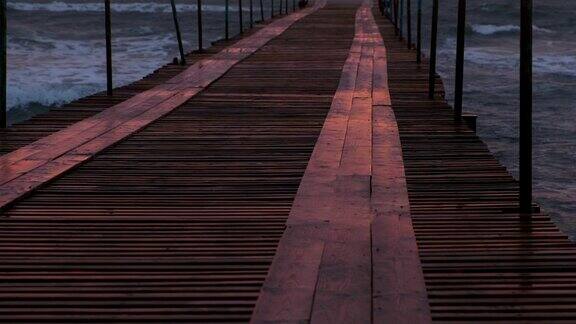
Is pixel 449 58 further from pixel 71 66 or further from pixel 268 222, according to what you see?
pixel 268 222

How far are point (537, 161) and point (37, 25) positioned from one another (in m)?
33.0

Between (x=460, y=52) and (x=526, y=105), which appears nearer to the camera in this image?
(x=526, y=105)

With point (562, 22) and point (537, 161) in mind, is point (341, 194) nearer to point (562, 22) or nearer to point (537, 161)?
point (537, 161)

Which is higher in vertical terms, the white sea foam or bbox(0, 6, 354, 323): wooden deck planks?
bbox(0, 6, 354, 323): wooden deck planks

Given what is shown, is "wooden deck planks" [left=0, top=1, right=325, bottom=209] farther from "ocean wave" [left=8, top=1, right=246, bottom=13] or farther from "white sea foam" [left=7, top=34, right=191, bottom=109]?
"ocean wave" [left=8, top=1, right=246, bottom=13]

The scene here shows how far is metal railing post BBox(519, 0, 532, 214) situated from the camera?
420 centimetres

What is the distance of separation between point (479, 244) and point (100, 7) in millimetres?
A: 49173

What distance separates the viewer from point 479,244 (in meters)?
3.73

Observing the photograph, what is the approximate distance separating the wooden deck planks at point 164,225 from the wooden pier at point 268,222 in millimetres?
11

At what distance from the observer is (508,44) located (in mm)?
34938

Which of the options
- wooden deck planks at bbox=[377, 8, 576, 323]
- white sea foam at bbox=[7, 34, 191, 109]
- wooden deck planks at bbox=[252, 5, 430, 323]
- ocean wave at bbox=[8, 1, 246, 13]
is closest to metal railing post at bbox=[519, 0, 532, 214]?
wooden deck planks at bbox=[377, 8, 576, 323]

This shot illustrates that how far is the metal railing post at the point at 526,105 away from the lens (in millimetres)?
4199

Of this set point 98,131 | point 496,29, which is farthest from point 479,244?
point 496,29

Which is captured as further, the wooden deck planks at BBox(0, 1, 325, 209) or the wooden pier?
the wooden deck planks at BBox(0, 1, 325, 209)
